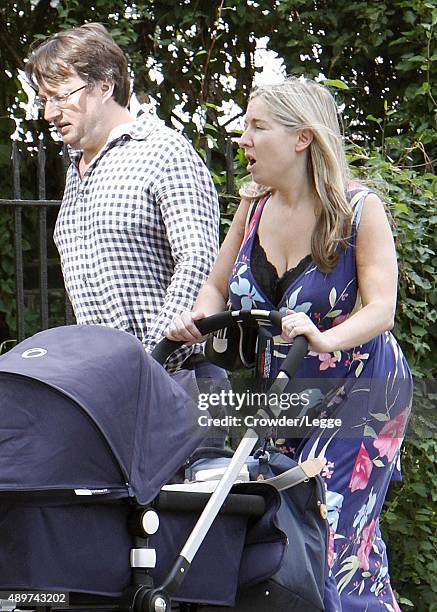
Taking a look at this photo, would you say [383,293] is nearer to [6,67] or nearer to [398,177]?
[398,177]

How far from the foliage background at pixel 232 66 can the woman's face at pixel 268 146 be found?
190 centimetres

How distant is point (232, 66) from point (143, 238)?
11.3ft

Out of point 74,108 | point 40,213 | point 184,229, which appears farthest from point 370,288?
point 40,213

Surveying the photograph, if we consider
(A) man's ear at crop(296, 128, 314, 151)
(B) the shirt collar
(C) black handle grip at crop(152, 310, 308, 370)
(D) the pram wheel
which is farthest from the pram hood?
(B) the shirt collar

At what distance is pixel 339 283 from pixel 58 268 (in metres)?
2.94

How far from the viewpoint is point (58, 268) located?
5719 mm

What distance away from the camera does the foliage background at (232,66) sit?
221 inches

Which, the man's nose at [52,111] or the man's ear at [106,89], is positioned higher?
the man's ear at [106,89]

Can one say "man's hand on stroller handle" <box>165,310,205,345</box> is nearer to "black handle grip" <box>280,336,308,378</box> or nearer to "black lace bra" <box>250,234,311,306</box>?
"black lace bra" <box>250,234,311,306</box>

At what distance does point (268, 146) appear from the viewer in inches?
118

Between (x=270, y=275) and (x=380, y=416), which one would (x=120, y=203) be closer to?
(x=270, y=275)

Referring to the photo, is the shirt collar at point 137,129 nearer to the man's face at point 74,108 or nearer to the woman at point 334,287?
the man's face at point 74,108

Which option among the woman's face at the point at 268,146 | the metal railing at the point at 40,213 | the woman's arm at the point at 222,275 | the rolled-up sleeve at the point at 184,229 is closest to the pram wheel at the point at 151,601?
the woman's arm at the point at 222,275

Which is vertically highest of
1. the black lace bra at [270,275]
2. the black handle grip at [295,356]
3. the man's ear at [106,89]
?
the man's ear at [106,89]
